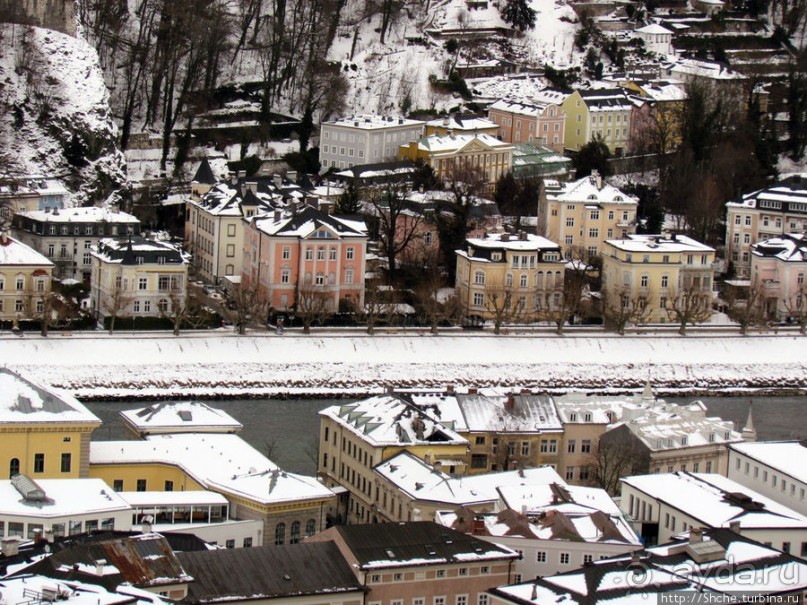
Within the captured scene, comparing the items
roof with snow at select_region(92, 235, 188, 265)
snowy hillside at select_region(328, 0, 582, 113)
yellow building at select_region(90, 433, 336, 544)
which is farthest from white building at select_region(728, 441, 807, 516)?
snowy hillside at select_region(328, 0, 582, 113)

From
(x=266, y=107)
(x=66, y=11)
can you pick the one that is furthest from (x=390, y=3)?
(x=66, y=11)

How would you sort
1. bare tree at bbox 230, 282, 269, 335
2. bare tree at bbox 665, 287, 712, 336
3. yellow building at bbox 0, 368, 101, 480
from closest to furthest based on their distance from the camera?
yellow building at bbox 0, 368, 101, 480 → bare tree at bbox 230, 282, 269, 335 → bare tree at bbox 665, 287, 712, 336

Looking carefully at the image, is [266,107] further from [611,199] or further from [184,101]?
[611,199]

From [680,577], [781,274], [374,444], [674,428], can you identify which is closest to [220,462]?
[374,444]

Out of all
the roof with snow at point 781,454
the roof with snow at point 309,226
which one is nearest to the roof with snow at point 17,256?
the roof with snow at point 309,226

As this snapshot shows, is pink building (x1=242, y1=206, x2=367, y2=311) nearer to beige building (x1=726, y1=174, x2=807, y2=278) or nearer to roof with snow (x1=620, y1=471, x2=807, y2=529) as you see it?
beige building (x1=726, y1=174, x2=807, y2=278)

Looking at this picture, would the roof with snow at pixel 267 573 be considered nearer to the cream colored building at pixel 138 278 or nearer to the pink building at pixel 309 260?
the cream colored building at pixel 138 278
